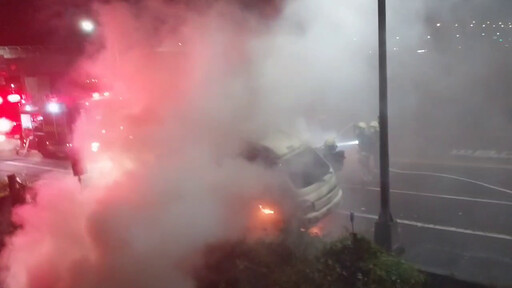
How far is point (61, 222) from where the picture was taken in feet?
16.8

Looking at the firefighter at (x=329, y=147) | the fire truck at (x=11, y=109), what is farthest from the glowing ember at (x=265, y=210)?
the fire truck at (x=11, y=109)

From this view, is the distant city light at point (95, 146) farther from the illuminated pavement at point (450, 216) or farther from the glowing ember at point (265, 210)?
the illuminated pavement at point (450, 216)

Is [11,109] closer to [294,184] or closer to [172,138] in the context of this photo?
[172,138]

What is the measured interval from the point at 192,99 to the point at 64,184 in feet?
7.19

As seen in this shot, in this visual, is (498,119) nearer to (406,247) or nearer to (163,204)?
(406,247)

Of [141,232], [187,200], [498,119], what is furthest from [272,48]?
[498,119]

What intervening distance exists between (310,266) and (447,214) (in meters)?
3.91

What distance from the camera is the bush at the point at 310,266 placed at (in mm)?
3320

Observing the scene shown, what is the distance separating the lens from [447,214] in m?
6.74

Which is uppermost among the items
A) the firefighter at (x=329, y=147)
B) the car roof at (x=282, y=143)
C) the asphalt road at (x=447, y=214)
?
the car roof at (x=282, y=143)

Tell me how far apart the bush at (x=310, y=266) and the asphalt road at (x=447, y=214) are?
2.14 feet

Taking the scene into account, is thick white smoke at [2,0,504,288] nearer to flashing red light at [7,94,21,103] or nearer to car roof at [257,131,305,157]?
car roof at [257,131,305,157]

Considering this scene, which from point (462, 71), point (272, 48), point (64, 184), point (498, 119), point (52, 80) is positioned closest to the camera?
point (272, 48)

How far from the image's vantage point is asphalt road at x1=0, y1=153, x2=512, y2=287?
5.18 meters
